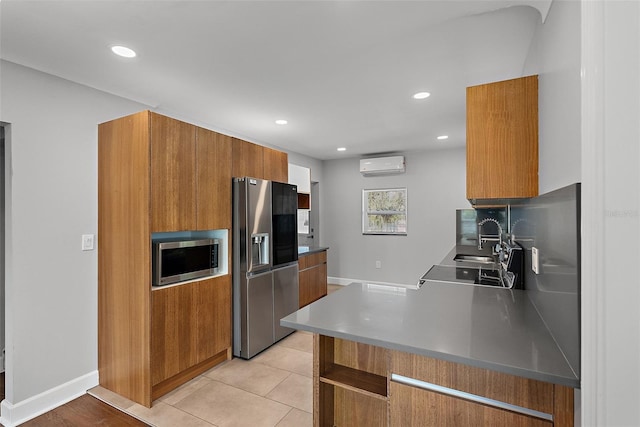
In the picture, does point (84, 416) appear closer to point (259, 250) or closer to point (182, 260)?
point (182, 260)

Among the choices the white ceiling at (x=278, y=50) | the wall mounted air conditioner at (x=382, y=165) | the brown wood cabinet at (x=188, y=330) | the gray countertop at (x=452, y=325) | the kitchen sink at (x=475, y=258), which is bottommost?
the brown wood cabinet at (x=188, y=330)

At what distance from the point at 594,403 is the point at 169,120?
A: 2727 mm

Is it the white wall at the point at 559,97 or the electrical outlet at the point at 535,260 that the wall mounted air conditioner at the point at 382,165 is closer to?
the white wall at the point at 559,97

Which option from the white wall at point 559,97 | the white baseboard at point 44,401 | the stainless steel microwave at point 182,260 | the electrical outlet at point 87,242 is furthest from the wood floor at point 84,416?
the white wall at point 559,97

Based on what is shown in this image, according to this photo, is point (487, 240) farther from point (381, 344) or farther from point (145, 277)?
point (145, 277)

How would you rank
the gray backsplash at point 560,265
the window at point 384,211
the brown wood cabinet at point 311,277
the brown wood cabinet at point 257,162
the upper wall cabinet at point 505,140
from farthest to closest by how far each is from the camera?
the window at point 384,211 → the brown wood cabinet at point 311,277 → the brown wood cabinet at point 257,162 → the upper wall cabinet at point 505,140 → the gray backsplash at point 560,265

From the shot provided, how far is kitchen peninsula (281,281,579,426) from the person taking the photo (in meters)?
1.07

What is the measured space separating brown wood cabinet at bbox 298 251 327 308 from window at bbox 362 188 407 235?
54.5 inches

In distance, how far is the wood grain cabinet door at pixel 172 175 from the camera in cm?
225

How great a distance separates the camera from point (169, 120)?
2365 millimetres

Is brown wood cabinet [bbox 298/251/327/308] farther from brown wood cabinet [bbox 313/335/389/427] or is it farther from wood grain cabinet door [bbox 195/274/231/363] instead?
brown wood cabinet [bbox 313/335/389/427]

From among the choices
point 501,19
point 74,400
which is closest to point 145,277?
point 74,400

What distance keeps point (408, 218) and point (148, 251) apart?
4.32 metres

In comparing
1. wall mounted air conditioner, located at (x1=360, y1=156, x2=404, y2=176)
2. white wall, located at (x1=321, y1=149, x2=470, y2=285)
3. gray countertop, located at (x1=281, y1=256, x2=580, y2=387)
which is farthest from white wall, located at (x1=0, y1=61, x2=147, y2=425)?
white wall, located at (x1=321, y1=149, x2=470, y2=285)
